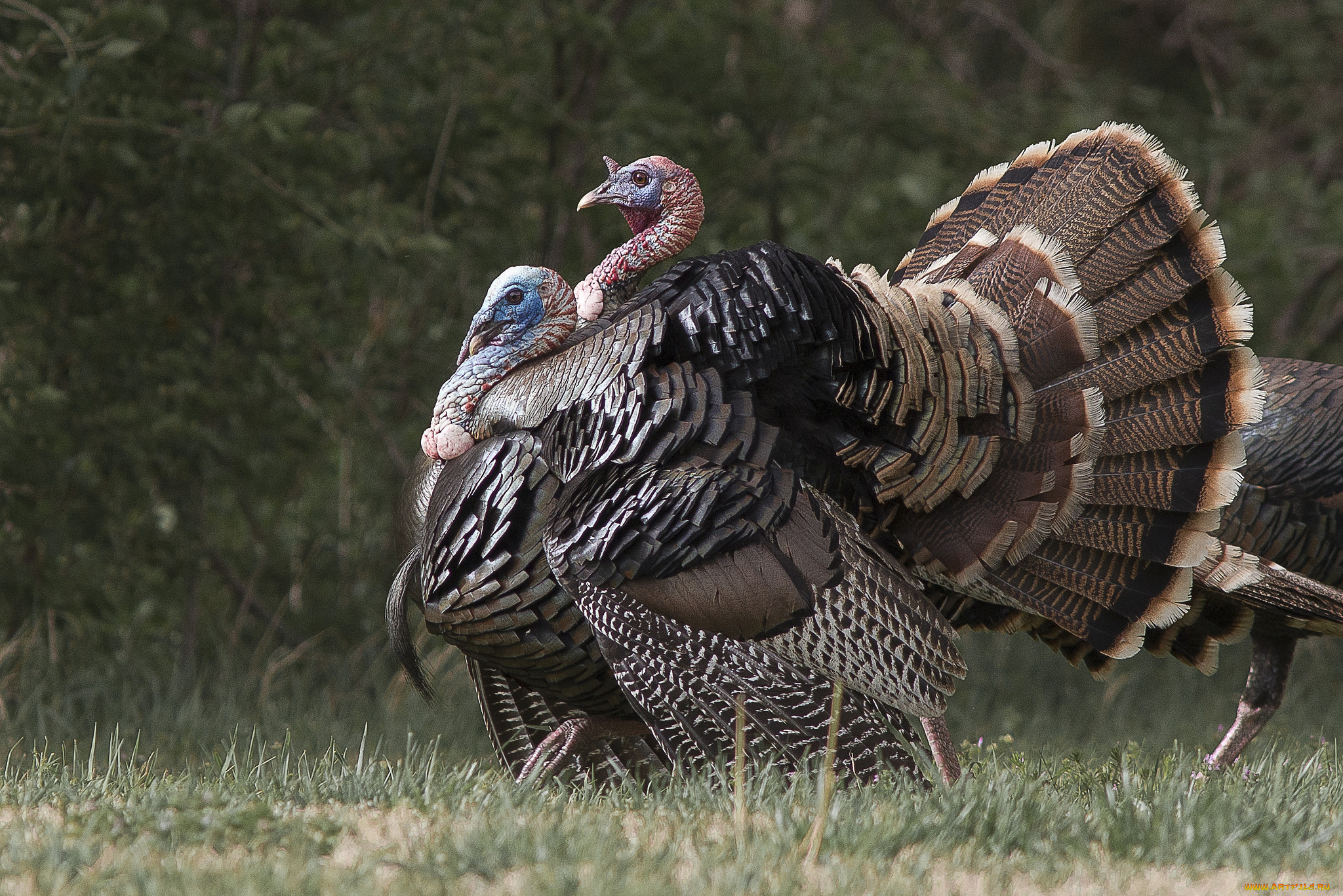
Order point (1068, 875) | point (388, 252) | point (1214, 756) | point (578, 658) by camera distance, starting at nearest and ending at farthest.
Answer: point (1068, 875) < point (578, 658) < point (1214, 756) < point (388, 252)

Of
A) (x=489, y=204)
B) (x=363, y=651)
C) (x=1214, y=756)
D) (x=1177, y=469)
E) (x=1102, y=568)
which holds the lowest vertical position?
(x=363, y=651)

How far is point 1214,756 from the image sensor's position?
4160 millimetres

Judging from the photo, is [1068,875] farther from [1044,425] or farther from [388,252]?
[388,252]

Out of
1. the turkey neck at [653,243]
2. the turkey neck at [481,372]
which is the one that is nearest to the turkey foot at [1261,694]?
the turkey neck at [653,243]

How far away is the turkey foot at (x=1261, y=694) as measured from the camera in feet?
13.9

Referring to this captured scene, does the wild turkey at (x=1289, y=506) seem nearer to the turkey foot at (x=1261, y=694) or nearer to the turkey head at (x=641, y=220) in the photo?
the turkey foot at (x=1261, y=694)

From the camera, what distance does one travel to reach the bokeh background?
477 centimetres

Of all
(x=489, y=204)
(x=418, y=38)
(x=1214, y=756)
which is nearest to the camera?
(x=1214, y=756)

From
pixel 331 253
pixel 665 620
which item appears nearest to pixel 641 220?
pixel 665 620

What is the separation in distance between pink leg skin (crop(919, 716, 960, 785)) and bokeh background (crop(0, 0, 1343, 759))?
188 cm

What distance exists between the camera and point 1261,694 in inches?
167

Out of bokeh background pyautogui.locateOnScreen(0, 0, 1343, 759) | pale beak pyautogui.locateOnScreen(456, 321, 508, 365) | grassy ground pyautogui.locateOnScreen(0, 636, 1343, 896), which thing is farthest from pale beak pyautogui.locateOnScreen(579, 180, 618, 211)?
grassy ground pyautogui.locateOnScreen(0, 636, 1343, 896)

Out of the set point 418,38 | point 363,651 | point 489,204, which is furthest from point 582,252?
point 363,651

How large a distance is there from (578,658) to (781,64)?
368 cm
